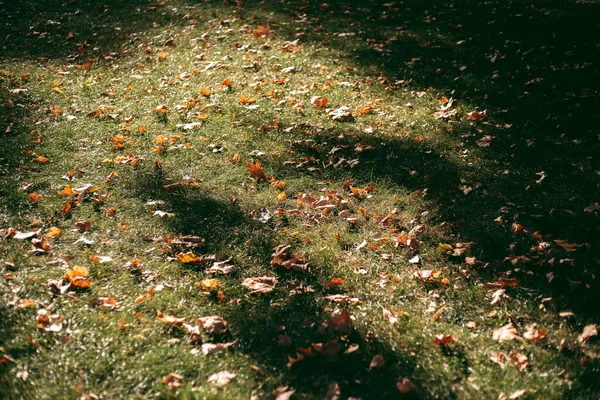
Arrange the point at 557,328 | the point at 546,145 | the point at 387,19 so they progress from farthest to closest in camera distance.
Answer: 1. the point at 387,19
2. the point at 546,145
3. the point at 557,328

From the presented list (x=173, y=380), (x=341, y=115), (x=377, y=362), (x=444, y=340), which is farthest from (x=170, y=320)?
(x=341, y=115)

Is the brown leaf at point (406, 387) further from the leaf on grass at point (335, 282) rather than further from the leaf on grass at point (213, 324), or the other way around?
the leaf on grass at point (213, 324)

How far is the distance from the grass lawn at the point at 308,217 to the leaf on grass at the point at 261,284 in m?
0.01

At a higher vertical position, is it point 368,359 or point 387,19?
point 387,19

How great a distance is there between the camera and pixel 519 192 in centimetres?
455

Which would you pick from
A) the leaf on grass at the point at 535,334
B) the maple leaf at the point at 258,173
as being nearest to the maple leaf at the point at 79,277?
the maple leaf at the point at 258,173

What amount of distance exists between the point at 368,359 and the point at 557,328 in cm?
121

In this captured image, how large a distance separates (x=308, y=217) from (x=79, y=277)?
179cm

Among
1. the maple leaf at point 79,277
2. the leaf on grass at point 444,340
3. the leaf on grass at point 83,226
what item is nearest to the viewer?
the leaf on grass at point 444,340

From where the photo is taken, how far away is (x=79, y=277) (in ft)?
11.4

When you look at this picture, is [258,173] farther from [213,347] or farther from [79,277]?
[213,347]

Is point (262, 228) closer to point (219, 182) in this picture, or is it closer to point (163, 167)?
point (219, 182)

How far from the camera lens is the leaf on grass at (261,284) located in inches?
136

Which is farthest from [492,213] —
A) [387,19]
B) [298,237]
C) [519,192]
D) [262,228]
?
[387,19]
